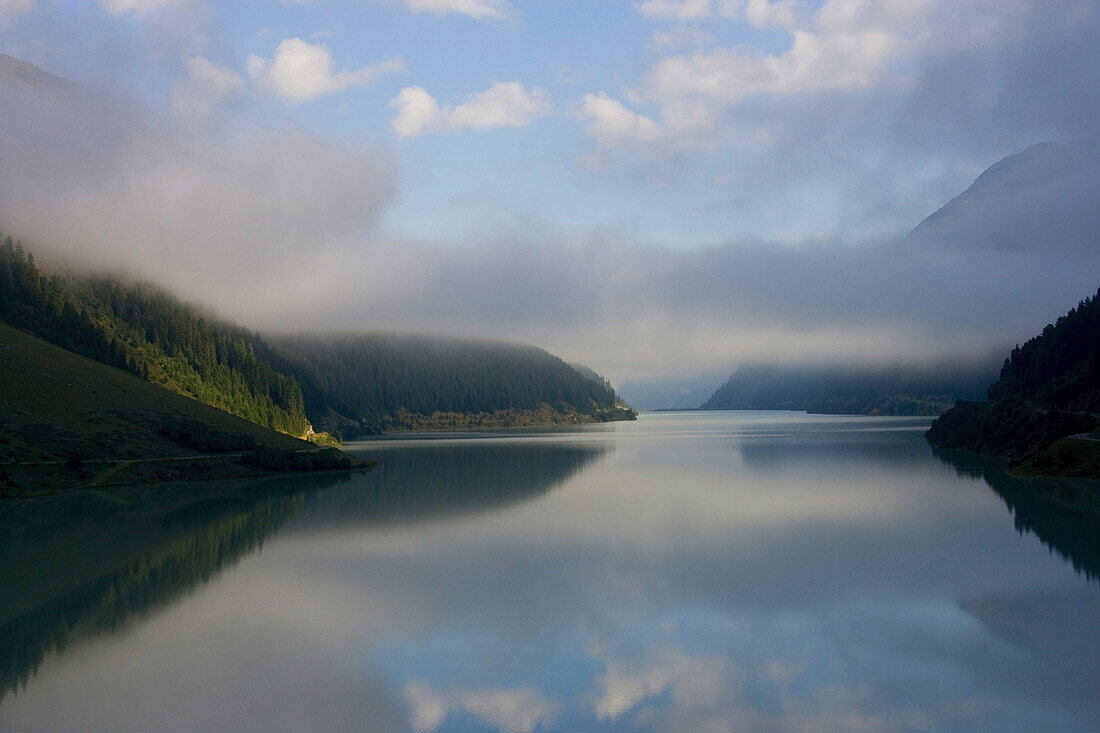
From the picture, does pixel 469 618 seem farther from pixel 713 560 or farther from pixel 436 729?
pixel 713 560

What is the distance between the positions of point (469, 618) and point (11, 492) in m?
51.0

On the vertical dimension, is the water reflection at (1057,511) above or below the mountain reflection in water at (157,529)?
below

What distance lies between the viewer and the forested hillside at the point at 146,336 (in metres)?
106

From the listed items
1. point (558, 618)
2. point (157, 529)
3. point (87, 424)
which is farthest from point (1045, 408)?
point (87, 424)

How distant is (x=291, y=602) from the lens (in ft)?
90.1

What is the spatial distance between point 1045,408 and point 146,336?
123694mm

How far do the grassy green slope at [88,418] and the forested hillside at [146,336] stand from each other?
32.5ft

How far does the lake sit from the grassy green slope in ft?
68.4

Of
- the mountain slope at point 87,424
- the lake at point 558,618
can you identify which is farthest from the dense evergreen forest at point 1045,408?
the mountain slope at point 87,424

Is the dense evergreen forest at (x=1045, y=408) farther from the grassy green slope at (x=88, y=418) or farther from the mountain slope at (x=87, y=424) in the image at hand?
the grassy green slope at (x=88, y=418)

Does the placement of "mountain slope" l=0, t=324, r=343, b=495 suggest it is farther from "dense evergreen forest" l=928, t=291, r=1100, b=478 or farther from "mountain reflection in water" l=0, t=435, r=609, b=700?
"dense evergreen forest" l=928, t=291, r=1100, b=478

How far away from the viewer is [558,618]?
24.7 metres

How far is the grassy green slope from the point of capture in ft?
227

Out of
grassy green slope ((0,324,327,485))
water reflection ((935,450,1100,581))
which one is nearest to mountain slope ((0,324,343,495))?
grassy green slope ((0,324,327,485))
